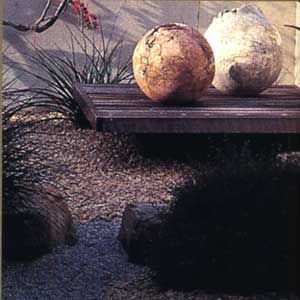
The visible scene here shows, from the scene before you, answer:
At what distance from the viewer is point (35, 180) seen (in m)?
6.71

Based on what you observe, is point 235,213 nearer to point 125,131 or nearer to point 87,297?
point 87,297

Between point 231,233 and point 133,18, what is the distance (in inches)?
298

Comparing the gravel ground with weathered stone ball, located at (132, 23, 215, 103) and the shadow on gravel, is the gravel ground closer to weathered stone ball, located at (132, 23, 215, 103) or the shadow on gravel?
the shadow on gravel

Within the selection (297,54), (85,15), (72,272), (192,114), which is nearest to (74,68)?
(85,15)

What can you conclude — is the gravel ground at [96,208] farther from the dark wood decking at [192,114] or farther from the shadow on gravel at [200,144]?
the dark wood decking at [192,114]

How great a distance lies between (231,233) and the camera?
536 cm

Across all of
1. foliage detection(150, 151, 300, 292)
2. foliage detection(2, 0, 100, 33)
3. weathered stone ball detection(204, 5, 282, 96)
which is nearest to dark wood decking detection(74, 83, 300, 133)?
weathered stone ball detection(204, 5, 282, 96)

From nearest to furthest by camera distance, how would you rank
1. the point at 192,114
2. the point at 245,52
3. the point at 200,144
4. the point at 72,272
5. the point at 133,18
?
the point at 72,272
the point at 192,114
the point at 245,52
the point at 200,144
the point at 133,18

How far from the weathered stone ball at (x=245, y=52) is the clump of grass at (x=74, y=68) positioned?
1.98 m

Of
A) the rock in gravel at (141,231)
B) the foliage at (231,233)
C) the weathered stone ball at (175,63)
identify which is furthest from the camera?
the weathered stone ball at (175,63)

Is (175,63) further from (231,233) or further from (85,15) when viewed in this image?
(85,15)

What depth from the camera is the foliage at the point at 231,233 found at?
534 cm

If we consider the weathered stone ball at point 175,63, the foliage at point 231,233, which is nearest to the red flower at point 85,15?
the weathered stone ball at point 175,63

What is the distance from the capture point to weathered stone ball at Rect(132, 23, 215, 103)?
8.54m
